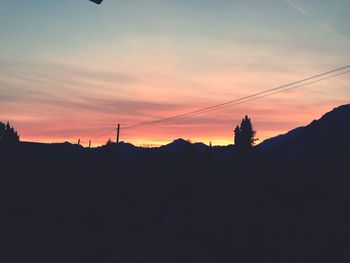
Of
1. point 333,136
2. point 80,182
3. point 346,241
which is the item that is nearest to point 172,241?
point 346,241

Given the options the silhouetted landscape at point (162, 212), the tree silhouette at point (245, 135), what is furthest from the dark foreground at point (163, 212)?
the tree silhouette at point (245, 135)

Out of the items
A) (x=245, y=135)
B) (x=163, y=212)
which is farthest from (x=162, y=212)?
(x=245, y=135)

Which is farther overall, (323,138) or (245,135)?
(323,138)

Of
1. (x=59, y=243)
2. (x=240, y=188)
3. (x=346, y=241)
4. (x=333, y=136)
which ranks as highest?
(x=333, y=136)

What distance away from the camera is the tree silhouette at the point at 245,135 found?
8125cm

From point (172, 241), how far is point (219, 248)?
279cm

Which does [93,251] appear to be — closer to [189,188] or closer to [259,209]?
[259,209]

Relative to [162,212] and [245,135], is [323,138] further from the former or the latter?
[162,212]

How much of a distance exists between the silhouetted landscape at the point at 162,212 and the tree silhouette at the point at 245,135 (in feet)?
155

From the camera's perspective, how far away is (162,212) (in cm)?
2291

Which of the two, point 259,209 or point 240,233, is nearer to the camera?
point 240,233

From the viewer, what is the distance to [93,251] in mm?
16156

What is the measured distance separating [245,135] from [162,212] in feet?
208

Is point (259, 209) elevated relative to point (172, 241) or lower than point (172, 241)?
elevated
